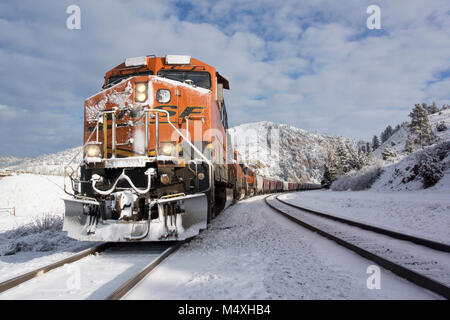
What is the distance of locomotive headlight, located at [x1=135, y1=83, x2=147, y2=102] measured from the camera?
5.24 meters

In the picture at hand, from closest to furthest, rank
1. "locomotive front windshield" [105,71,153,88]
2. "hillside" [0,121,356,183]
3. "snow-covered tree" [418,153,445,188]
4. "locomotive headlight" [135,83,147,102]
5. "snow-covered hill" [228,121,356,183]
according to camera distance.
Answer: "locomotive headlight" [135,83,147,102]
"locomotive front windshield" [105,71,153,88]
"snow-covered tree" [418,153,445,188]
"hillside" [0,121,356,183]
"snow-covered hill" [228,121,356,183]

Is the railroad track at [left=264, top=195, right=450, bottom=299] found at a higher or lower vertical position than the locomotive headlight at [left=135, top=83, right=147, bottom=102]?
lower

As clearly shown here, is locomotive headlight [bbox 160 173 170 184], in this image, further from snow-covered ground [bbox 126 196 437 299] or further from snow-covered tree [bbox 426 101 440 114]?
snow-covered tree [bbox 426 101 440 114]

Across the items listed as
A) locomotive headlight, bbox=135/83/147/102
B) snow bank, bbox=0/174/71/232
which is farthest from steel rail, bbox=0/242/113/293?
snow bank, bbox=0/174/71/232

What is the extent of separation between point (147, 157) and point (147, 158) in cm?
Result: 4

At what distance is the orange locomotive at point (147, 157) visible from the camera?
169 inches

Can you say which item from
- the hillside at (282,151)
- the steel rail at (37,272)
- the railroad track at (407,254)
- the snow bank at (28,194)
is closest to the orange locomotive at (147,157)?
the steel rail at (37,272)

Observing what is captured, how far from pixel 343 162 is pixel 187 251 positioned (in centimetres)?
4393

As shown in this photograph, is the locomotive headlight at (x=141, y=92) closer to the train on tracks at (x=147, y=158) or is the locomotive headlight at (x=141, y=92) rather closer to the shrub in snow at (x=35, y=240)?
the train on tracks at (x=147, y=158)

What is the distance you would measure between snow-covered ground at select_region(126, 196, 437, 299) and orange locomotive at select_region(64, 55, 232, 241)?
0.68m

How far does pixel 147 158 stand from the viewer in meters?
4.38

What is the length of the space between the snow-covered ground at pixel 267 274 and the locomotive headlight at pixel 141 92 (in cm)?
273

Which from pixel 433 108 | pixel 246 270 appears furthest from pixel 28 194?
pixel 433 108

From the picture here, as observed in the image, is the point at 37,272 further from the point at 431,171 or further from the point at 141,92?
the point at 431,171
